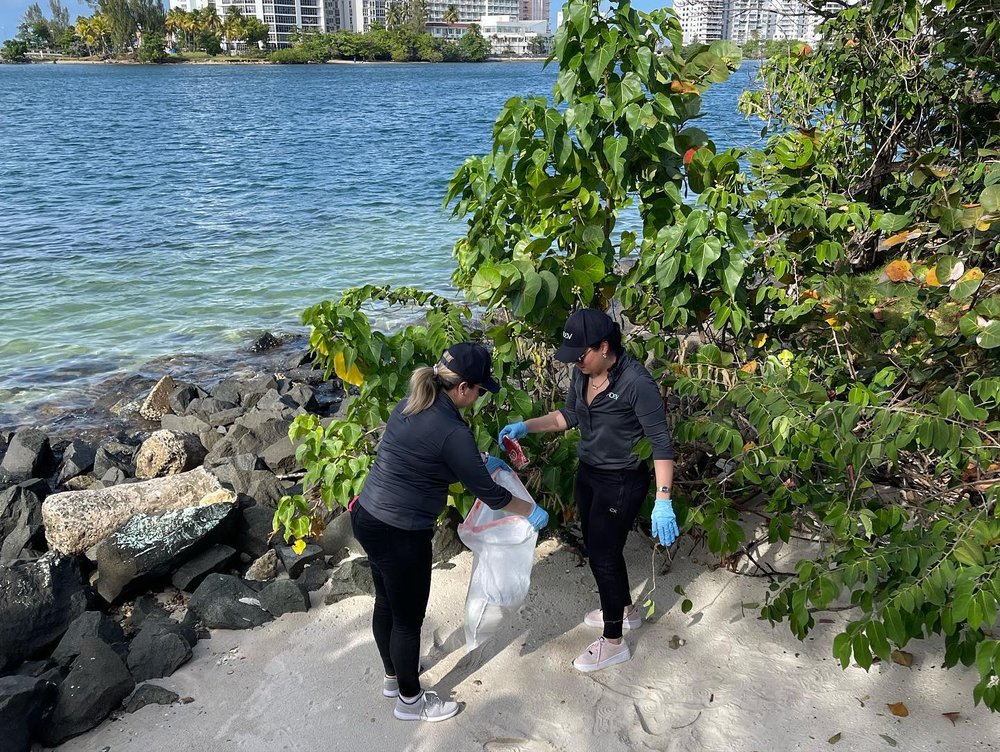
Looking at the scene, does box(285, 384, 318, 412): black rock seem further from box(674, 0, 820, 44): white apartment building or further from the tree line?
the tree line

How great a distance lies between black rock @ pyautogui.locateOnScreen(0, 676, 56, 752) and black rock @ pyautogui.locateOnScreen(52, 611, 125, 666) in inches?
18.8

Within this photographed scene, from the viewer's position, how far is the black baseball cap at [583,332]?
153 inches

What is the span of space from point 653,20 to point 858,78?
280 cm

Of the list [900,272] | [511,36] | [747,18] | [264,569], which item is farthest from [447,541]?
[511,36]

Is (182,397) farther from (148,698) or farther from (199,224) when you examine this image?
(199,224)

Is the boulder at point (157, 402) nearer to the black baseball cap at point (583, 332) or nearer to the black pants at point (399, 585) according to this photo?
the black pants at point (399, 585)

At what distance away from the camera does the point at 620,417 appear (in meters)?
4.05

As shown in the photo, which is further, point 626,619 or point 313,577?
point 313,577

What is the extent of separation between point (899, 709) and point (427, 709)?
2.17 metres

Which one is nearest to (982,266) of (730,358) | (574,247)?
(730,358)

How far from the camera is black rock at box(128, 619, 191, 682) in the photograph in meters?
4.43

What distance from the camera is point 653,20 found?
14.6 ft

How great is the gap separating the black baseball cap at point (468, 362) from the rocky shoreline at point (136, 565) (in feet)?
4.37

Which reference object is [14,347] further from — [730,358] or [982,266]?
[982,266]
